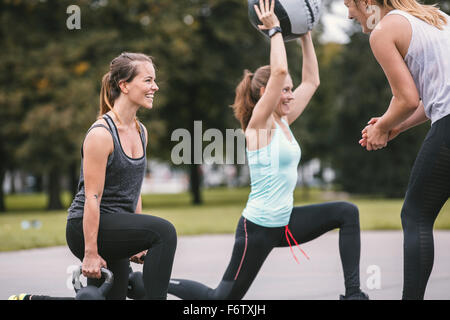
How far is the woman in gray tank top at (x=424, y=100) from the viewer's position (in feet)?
11.1

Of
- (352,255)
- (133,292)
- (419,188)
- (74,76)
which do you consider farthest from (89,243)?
(74,76)

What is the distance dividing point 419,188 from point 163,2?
2056 centimetres

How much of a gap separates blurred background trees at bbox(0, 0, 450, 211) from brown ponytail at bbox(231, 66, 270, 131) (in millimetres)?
16960

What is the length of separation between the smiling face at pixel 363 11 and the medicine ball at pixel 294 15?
398mm

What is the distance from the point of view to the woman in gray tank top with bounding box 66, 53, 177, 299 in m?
3.54

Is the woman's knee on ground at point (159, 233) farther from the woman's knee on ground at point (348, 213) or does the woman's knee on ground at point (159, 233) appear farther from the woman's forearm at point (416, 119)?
the woman's forearm at point (416, 119)

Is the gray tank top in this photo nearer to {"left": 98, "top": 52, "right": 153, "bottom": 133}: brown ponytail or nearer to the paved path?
{"left": 98, "top": 52, "right": 153, "bottom": 133}: brown ponytail

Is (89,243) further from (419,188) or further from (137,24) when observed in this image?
(137,24)

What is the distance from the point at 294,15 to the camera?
13.0 ft

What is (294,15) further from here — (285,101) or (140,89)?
(140,89)

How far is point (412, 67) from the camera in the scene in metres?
3.47

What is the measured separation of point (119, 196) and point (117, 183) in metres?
0.09

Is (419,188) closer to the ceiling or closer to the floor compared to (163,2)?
closer to the floor

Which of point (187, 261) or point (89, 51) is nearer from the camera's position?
point (187, 261)
